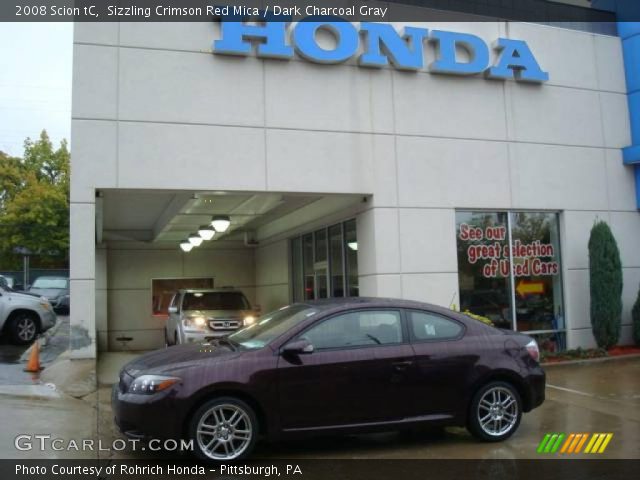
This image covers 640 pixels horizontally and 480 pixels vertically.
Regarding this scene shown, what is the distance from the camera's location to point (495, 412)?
22.1 feet

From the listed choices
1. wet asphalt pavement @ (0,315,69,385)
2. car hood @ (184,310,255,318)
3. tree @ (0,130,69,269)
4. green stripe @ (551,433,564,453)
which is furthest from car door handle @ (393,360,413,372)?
tree @ (0,130,69,269)

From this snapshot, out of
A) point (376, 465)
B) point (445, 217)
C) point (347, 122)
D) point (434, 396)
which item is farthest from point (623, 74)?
point (376, 465)

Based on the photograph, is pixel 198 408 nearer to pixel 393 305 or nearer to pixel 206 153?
pixel 393 305

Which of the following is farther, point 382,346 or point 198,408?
point 382,346

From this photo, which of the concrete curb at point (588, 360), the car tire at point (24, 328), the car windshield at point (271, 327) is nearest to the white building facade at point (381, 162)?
the concrete curb at point (588, 360)

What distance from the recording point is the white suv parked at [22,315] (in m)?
14.1

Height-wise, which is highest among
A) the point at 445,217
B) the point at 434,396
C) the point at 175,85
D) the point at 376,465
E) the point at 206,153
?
the point at 175,85

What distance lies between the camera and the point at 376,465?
233 inches

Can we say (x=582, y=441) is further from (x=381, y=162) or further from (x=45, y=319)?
(x=45, y=319)

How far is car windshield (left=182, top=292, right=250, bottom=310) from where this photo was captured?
13406mm

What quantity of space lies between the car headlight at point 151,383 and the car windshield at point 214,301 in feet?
24.8

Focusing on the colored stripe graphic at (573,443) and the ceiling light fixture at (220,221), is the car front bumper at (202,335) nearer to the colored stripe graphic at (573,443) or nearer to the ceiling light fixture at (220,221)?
the ceiling light fixture at (220,221)

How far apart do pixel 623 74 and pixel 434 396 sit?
10.8 m

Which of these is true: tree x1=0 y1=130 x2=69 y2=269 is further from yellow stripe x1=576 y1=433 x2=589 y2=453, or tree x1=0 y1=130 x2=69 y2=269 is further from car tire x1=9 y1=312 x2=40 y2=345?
yellow stripe x1=576 y1=433 x2=589 y2=453
